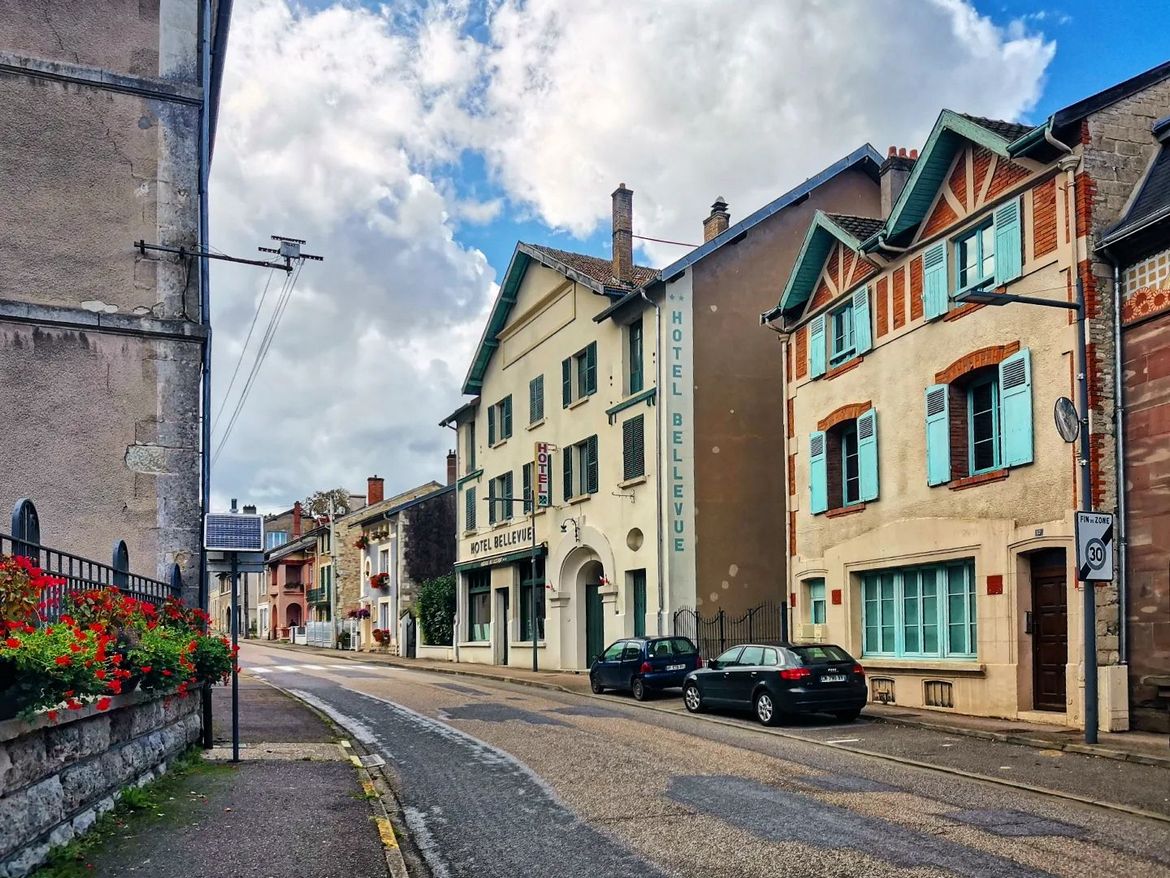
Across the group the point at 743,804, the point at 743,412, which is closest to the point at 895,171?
the point at 743,412

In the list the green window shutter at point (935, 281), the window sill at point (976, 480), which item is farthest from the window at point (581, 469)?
the window sill at point (976, 480)

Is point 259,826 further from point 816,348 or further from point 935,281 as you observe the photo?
point 816,348

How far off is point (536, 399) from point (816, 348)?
1437 centimetres

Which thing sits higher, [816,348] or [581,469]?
[816,348]

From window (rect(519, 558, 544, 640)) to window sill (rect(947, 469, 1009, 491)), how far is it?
18297mm

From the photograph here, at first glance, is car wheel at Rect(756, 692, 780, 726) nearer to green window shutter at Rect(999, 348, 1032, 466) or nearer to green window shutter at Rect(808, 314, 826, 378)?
green window shutter at Rect(999, 348, 1032, 466)

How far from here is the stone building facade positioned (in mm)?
12992

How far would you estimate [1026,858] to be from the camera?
816 centimetres

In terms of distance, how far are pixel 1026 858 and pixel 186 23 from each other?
1307 cm

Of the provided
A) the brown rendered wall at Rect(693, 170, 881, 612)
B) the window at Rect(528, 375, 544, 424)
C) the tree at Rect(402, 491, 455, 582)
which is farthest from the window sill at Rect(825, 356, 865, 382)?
the tree at Rect(402, 491, 455, 582)

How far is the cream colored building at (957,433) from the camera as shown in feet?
55.2

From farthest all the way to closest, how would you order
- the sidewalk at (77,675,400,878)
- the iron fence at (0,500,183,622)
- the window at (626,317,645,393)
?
the window at (626,317,645,393)
the sidewalk at (77,675,400,878)
the iron fence at (0,500,183,622)

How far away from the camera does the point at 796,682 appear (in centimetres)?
1762

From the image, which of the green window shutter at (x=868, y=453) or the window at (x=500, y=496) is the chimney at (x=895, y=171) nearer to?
the green window shutter at (x=868, y=453)
